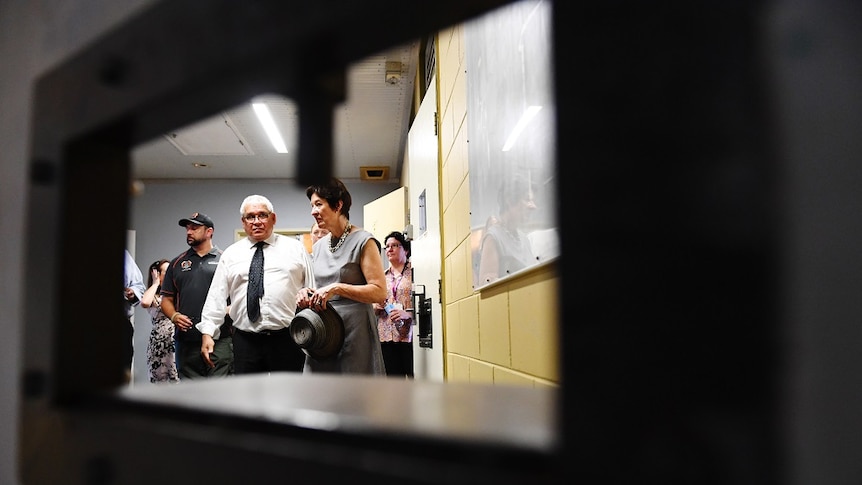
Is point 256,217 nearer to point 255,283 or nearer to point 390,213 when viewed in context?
point 255,283

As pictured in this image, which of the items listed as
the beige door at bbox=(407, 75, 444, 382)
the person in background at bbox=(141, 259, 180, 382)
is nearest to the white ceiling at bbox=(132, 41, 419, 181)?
the beige door at bbox=(407, 75, 444, 382)

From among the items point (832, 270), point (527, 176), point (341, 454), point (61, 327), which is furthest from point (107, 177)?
point (527, 176)

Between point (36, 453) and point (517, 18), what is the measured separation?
1.11 m

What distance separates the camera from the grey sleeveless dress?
2330mm

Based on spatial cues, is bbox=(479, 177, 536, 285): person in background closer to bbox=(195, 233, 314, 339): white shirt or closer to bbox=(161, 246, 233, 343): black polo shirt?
bbox=(195, 233, 314, 339): white shirt

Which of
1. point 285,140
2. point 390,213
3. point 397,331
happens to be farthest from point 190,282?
point 285,140

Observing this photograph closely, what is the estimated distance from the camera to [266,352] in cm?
262

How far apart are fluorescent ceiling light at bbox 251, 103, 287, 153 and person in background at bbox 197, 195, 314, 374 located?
2.41 meters

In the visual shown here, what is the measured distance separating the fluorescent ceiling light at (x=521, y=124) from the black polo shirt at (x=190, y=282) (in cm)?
252

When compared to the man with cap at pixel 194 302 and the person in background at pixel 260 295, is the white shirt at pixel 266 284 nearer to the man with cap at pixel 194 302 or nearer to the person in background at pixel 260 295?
the person in background at pixel 260 295

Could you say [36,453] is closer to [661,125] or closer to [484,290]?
[661,125]

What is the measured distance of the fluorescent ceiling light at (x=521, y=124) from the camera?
109 centimetres

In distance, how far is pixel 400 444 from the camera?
8.5 inches

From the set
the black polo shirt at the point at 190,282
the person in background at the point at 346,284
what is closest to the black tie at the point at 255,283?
the person in background at the point at 346,284
